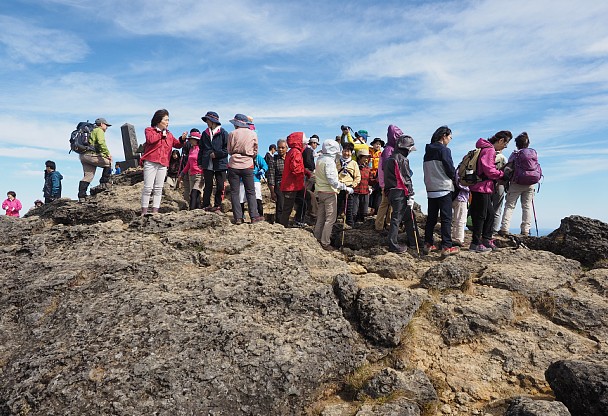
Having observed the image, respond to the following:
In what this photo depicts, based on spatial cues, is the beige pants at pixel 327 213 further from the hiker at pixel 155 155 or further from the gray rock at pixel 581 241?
the gray rock at pixel 581 241

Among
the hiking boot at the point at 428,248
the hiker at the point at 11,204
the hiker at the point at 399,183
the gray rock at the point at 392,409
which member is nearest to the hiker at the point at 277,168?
the hiker at the point at 399,183

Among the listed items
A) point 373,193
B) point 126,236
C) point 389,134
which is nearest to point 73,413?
point 126,236

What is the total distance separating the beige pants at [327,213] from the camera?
33.9 feet

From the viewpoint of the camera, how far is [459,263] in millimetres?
8789

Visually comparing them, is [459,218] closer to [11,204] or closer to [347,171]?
[347,171]

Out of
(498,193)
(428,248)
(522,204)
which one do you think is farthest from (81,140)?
(522,204)

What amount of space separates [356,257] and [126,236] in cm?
525

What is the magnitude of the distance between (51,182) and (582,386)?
759 inches

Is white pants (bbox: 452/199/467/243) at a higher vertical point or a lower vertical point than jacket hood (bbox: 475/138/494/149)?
lower

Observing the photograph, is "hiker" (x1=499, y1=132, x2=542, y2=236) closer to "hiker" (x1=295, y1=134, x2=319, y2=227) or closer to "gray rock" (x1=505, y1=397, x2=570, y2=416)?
"hiker" (x1=295, y1=134, x2=319, y2=227)

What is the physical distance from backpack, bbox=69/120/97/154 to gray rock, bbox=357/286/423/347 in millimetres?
11556

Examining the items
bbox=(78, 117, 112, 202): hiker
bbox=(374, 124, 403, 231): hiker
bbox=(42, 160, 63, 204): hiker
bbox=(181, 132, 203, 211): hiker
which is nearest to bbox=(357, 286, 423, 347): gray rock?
bbox=(374, 124, 403, 231): hiker

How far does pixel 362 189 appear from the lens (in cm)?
1311

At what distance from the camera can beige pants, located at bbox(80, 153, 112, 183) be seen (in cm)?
1393
